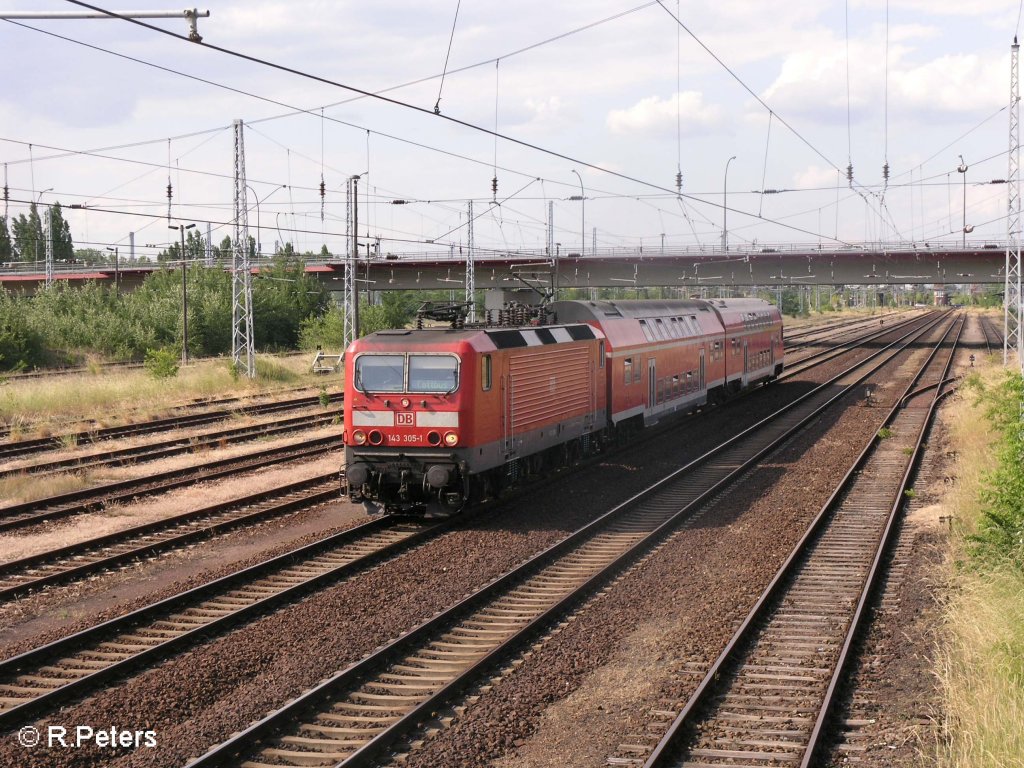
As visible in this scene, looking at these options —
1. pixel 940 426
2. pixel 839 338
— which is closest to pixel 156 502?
pixel 940 426

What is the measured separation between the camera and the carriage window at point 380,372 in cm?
1644

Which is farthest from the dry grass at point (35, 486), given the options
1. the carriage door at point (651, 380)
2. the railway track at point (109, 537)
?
the carriage door at point (651, 380)

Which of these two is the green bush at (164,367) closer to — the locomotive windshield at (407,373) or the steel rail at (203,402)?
the steel rail at (203,402)

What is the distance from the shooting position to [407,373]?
16.4 m

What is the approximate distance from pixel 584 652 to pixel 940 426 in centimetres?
2153

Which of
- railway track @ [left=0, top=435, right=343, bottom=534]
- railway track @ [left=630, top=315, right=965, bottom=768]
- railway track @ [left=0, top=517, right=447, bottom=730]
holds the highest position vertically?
railway track @ [left=0, top=435, right=343, bottom=534]

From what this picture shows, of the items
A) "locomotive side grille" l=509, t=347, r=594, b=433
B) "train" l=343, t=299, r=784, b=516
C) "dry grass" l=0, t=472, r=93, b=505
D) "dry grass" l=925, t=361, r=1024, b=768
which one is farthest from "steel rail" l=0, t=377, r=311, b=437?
"dry grass" l=925, t=361, r=1024, b=768

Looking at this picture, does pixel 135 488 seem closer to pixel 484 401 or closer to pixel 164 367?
pixel 484 401

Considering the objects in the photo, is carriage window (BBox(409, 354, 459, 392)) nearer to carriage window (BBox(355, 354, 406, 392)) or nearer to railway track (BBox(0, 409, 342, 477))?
carriage window (BBox(355, 354, 406, 392))

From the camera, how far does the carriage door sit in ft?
82.9

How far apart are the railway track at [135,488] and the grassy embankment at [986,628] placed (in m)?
13.5

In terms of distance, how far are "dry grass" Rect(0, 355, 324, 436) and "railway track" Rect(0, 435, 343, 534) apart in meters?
7.33

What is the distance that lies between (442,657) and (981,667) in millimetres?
5006

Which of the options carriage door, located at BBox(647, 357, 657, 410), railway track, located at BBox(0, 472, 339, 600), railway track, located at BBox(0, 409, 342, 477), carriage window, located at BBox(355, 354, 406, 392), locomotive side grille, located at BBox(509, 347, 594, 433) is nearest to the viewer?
railway track, located at BBox(0, 472, 339, 600)
